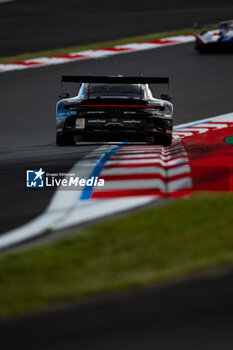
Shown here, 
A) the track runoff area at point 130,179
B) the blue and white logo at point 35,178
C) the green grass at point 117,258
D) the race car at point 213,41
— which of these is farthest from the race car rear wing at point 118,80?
the race car at point 213,41

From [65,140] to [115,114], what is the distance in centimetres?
116

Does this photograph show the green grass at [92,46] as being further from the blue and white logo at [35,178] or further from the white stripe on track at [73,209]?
the white stripe on track at [73,209]

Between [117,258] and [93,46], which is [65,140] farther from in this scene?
[93,46]

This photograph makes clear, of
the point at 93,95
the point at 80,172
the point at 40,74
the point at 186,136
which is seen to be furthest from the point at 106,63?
the point at 80,172

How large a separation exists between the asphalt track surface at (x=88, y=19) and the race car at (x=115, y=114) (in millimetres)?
11740

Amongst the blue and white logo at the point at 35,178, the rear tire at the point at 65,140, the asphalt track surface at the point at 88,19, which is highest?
the asphalt track surface at the point at 88,19

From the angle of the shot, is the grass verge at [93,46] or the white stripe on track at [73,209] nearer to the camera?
the white stripe on track at [73,209]

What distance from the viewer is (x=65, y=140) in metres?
12.6

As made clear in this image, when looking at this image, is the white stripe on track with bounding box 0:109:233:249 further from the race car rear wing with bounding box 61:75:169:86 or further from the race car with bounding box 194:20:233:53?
the race car with bounding box 194:20:233:53

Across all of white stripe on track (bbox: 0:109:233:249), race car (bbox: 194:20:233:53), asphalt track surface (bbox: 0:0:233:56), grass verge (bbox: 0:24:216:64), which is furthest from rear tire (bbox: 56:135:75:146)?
asphalt track surface (bbox: 0:0:233:56)

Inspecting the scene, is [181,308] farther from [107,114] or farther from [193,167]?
[107,114]

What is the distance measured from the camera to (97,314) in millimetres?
4559

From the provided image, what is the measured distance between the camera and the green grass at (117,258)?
4.96 metres

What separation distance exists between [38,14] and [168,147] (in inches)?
739
